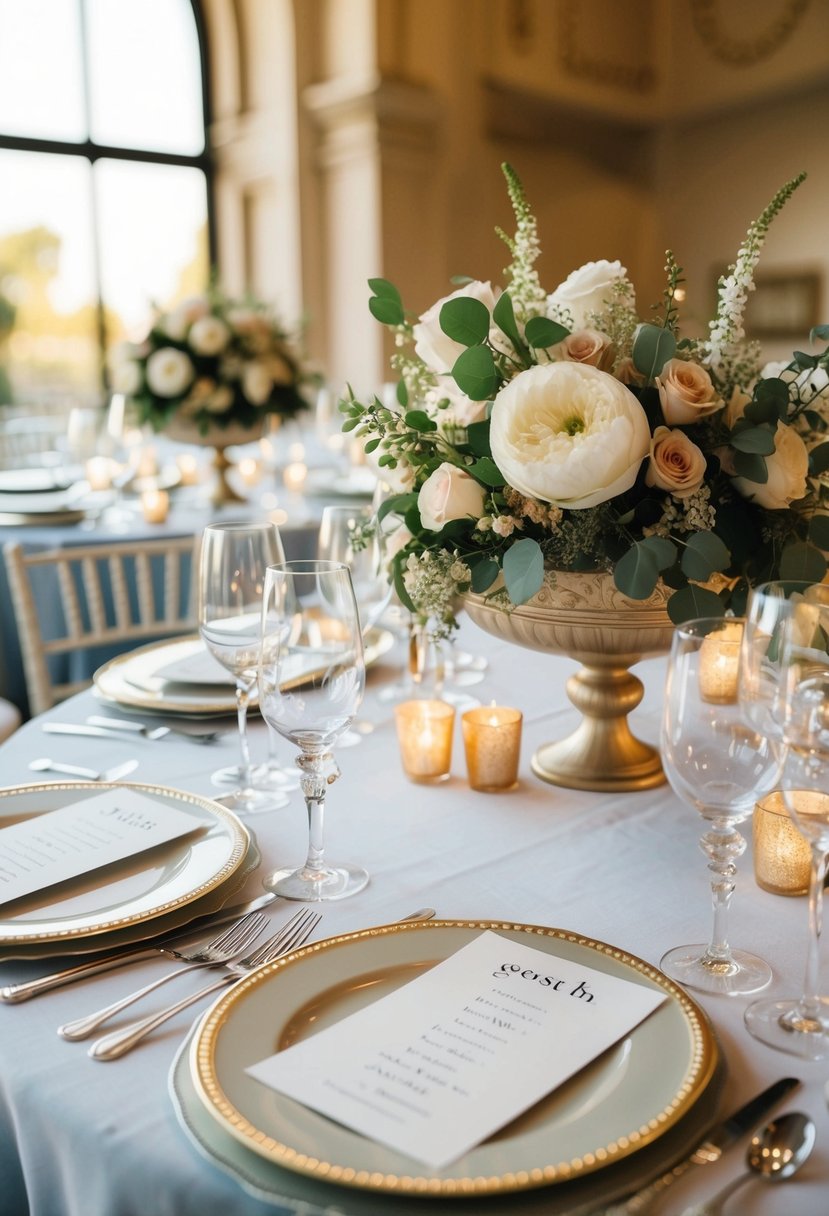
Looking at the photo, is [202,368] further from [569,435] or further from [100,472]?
[569,435]

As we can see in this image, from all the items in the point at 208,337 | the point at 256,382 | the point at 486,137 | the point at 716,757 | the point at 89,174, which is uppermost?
the point at 486,137

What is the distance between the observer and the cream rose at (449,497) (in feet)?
3.64

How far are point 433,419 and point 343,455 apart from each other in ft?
11.7

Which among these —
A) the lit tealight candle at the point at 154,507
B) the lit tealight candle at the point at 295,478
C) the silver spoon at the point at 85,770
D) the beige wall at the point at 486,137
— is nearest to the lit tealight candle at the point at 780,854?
the silver spoon at the point at 85,770

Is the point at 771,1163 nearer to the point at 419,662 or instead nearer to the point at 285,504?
the point at 419,662

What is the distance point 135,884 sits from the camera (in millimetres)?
971

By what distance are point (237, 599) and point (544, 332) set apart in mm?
463

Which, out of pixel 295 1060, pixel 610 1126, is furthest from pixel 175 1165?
pixel 610 1126

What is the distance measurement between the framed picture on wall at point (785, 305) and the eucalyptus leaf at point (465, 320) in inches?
248

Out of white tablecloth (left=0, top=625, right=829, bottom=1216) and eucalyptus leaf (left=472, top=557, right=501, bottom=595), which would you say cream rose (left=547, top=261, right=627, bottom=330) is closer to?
eucalyptus leaf (left=472, top=557, right=501, bottom=595)

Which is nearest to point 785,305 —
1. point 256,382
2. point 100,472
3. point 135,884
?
point 256,382

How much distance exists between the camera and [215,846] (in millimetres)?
1034

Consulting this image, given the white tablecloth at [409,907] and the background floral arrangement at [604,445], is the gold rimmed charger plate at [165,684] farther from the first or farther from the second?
the background floral arrangement at [604,445]

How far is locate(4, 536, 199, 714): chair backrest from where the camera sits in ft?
6.95
